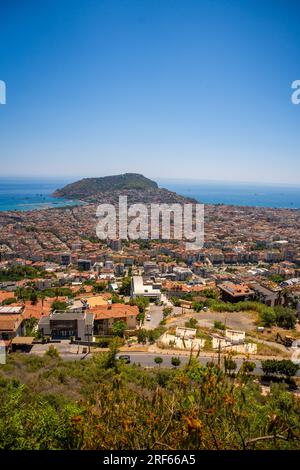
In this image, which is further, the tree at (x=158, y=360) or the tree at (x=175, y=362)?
the tree at (x=158, y=360)

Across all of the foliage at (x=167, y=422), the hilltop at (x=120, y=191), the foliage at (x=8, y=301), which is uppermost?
the hilltop at (x=120, y=191)

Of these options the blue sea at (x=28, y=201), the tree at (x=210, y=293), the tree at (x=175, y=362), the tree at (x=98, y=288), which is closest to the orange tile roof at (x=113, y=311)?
the tree at (x=175, y=362)

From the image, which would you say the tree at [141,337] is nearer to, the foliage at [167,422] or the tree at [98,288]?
the foliage at [167,422]

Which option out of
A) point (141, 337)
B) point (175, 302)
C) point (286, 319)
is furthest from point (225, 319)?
point (175, 302)

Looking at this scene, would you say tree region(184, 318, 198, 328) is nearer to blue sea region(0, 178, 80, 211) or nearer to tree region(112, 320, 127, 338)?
tree region(112, 320, 127, 338)

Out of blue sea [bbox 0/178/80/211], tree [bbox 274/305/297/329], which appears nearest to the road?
tree [bbox 274/305/297/329]

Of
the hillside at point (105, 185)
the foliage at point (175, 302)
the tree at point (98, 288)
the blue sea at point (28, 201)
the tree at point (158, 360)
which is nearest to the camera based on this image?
the tree at point (158, 360)

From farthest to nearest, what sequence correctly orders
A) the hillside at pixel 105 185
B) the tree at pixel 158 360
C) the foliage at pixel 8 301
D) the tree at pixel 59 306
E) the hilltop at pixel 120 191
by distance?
the hillside at pixel 105 185
the hilltop at pixel 120 191
the foliage at pixel 8 301
the tree at pixel 59 306
the tree at pixel 158 360

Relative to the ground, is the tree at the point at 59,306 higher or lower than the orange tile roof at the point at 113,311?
lower
